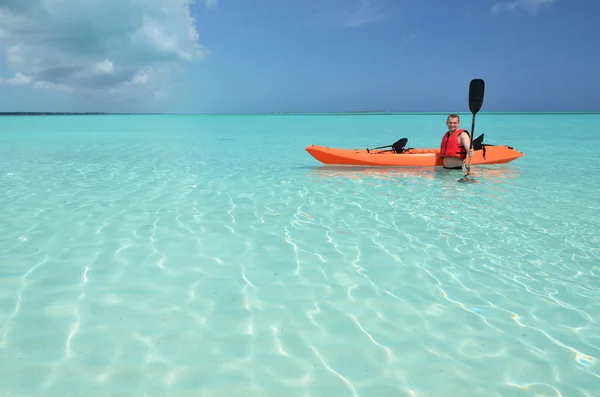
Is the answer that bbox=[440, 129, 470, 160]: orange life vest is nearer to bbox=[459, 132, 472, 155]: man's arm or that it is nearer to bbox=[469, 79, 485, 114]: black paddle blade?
bbox=[459, 132, 472, 155]: man's arm

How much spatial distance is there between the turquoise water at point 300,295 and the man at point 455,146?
2.15 metres

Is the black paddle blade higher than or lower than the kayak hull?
higher

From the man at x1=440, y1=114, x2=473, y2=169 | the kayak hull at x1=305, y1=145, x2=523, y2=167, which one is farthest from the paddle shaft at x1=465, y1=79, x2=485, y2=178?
the kayak hull at x1=305, y1=145, x2=523, y2=167

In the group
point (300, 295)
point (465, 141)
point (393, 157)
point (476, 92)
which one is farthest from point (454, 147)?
point (300, 295)

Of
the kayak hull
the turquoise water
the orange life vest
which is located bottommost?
the turquoise water

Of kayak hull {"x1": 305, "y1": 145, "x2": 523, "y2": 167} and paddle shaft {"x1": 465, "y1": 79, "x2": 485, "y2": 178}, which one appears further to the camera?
kayak hull {"x1": 305, "y1": 145, "x2": 523, "y2": 167}

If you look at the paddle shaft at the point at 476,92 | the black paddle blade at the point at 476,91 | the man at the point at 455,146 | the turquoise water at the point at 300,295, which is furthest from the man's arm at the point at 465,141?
the turquoise water at the point at 300,295

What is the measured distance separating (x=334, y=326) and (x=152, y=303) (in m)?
1.48

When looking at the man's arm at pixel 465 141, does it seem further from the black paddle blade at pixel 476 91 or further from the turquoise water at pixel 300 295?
the turquoise water at pixel 300 295

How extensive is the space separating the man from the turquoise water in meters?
2.15

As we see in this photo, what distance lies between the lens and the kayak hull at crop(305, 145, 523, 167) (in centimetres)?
974

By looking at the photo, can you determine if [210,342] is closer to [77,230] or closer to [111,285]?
[111,285]

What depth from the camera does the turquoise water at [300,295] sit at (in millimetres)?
2504

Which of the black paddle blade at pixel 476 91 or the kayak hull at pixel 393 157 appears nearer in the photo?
the black paddle blade at pixel 476 91
